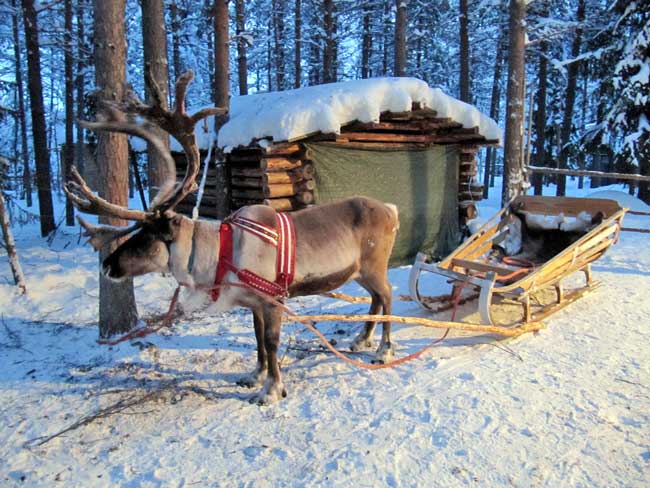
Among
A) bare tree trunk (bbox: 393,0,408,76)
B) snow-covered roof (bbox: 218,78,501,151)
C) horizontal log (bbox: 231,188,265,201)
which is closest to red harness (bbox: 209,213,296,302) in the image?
snow-covered roof (bbox: 218,78,501,151)

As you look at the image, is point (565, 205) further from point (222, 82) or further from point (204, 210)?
point (204, 210)

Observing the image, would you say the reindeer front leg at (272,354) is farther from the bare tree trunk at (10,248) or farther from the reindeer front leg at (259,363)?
the bare tree trunk at (10,248)

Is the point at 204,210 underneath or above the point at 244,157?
underneath

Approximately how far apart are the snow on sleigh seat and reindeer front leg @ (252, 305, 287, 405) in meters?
2.16

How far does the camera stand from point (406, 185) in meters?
9.26

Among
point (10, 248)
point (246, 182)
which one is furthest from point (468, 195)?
point (10, 248)

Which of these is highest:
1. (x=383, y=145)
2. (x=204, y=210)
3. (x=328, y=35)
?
(x=328, y=35)

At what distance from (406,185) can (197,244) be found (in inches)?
248

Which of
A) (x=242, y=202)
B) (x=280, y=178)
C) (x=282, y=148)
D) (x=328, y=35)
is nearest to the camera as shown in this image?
(x=282, y=148)

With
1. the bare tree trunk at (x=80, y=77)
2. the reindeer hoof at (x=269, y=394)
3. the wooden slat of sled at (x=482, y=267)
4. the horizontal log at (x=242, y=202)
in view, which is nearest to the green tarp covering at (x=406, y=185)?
the horizontal log at (x=242, y=202)

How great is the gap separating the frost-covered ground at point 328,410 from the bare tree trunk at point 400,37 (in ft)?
34.6

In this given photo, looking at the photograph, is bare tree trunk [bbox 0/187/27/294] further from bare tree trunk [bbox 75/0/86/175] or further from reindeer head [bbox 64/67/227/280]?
bare tree trunk [bbox 75/0/86/175]

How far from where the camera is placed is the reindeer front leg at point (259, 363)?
13.1ft

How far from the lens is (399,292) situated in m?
6.86
